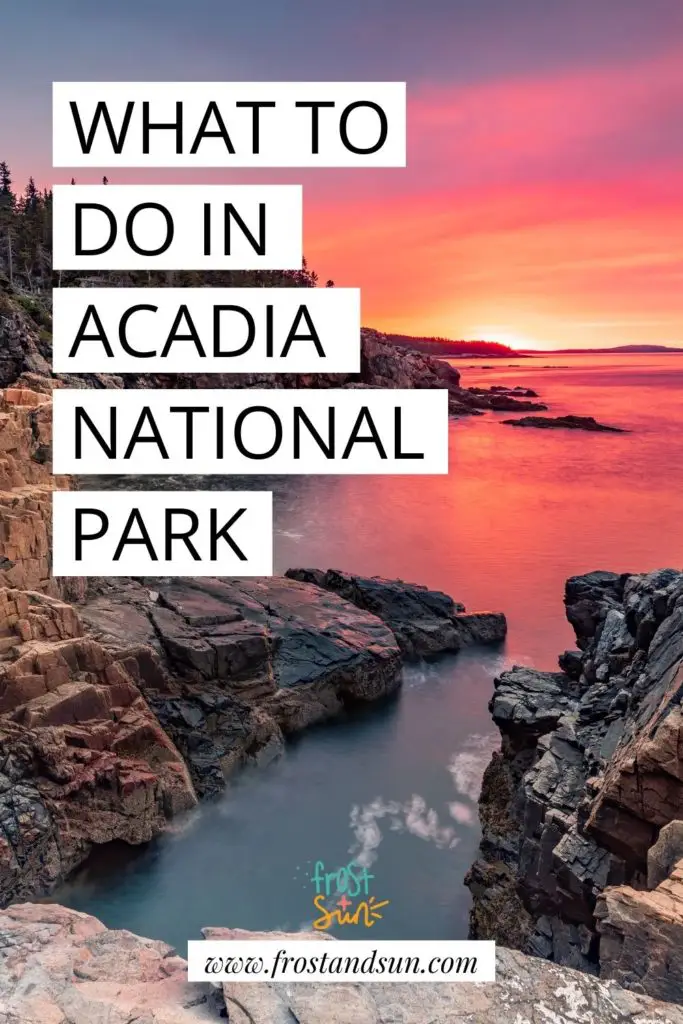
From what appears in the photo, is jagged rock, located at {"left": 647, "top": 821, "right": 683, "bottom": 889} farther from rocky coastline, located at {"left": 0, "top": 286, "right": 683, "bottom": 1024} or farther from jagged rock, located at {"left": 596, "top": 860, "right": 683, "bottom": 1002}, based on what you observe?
jagged rock, located at {"left": 596, "top": 860, "right": 683, "bottom": 1002}

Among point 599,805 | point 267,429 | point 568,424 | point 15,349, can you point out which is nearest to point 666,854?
point 599,805

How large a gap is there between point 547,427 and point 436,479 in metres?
27.1

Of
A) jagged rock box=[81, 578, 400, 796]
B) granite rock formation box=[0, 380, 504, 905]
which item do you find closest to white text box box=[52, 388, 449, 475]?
granite rock formation box=[0, 380, 504, 905]

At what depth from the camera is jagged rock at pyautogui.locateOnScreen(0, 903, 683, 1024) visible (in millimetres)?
5035

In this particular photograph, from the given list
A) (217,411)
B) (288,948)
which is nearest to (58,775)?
(217,411)

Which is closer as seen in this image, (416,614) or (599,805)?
(599,805)

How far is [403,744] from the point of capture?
21.3m

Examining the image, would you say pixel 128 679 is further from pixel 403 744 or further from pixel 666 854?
pixel 666 854

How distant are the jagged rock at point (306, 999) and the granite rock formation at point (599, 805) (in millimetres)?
885

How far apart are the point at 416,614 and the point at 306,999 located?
2227 centimetres

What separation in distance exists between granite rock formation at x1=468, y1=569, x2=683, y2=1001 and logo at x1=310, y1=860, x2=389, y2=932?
255cm

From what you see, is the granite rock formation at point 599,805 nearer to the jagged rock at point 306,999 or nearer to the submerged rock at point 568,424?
the jagged rock at point 306,999

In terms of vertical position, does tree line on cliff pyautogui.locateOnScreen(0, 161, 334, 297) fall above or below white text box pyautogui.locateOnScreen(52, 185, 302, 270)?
above

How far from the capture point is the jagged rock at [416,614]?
86.9 feet
